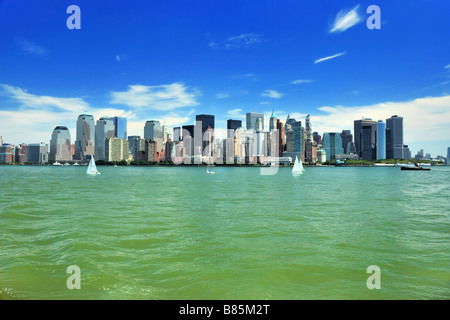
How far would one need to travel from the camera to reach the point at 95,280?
11953mm

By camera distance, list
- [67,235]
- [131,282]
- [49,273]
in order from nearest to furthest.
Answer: [131,282]
[49,273]
[67,235]

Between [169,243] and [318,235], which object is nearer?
[169,243]

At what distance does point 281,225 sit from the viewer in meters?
23.0

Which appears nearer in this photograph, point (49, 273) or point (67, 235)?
point (49, 273)

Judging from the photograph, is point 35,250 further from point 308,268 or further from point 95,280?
point 308,268
